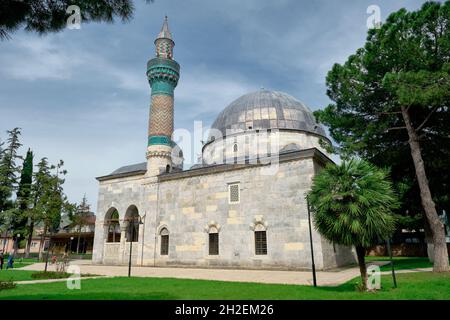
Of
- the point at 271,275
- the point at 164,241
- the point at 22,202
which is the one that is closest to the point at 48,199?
the point at 22,202

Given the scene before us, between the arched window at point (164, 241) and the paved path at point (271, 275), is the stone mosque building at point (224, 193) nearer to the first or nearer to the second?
the arched window at point (164, 241)

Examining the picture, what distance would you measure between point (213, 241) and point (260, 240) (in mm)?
3412

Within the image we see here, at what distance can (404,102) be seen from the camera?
13258 millimetres

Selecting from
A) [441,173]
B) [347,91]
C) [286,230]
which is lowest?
[286,230]

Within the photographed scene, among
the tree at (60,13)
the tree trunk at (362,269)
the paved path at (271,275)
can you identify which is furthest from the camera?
the paved path at (271,275)

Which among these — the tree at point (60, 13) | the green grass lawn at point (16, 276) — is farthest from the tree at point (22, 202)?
the tree at point (60, 13)

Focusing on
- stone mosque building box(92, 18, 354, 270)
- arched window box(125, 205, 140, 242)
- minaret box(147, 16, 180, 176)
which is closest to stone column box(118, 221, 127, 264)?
stone mosque building box(92, 18, 354, 270)

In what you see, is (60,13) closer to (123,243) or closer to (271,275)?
(271,275)

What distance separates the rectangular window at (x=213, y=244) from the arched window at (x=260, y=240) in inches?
111

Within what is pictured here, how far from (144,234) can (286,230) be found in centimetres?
1101

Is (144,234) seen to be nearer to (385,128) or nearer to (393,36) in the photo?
(385,128)

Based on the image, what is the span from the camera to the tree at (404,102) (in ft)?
44.2
